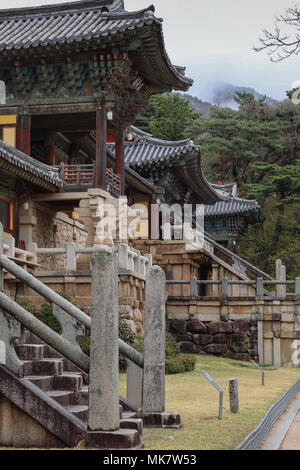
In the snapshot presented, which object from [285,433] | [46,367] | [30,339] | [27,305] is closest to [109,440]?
[46,367]

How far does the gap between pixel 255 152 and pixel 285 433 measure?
4226 centimetres

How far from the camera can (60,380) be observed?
8273mm

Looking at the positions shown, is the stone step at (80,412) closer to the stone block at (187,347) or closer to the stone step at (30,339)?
the stone step at (30,339)

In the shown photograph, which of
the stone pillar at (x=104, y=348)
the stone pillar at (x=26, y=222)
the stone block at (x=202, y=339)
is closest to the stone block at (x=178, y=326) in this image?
the stone block at (x=202, y=339)

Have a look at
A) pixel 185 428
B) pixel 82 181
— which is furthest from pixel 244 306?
pixel 185 428

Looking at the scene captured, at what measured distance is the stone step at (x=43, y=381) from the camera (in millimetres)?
7798

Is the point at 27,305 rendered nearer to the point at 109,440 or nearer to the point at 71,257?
the point at 71,257

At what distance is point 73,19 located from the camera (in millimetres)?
23812

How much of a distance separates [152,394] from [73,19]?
18372 millimetres

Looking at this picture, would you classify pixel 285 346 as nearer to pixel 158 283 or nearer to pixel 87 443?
pixel 158 283

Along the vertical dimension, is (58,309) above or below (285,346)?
above

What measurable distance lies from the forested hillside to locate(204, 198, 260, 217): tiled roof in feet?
10.7

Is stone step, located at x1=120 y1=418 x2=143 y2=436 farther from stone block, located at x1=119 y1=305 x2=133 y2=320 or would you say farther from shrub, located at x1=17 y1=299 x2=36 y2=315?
stone block, located at x1=119 y1=305 x2=133 y2=320

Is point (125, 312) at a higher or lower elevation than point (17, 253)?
lower
